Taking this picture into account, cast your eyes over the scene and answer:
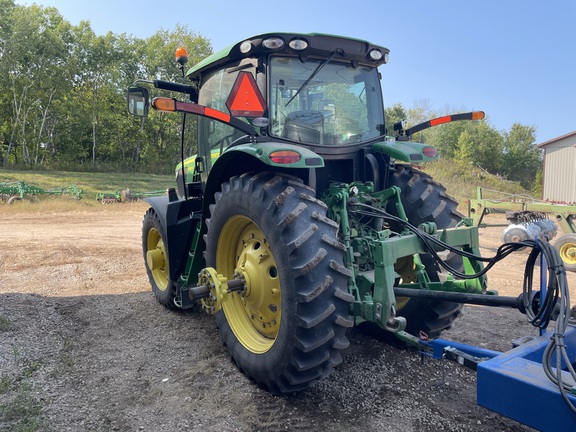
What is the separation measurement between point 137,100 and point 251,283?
79.4 inches

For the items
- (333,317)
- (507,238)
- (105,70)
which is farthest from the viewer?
(105,70)

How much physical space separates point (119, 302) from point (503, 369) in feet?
14.6

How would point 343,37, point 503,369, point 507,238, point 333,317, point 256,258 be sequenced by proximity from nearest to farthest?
point 503,369 → point 333,317 → point 256,258 → point 343,37 → point 507,238

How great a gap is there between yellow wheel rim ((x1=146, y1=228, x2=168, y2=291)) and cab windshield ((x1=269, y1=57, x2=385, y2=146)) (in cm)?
223

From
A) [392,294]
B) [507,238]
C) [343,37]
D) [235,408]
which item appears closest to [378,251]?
[392,294]

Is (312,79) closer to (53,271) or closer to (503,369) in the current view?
(503,369)

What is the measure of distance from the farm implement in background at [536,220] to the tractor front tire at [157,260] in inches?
235

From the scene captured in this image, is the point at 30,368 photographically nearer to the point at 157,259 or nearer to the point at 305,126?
the point at 157,259

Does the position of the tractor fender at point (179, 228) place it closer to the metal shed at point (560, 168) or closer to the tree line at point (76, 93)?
the metal shed at point (560, 168)

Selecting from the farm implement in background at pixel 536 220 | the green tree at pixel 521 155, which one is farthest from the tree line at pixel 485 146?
the farm implement in background at pixel 536 220

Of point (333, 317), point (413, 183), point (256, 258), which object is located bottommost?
point (333, 317)

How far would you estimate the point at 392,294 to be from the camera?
118 inches

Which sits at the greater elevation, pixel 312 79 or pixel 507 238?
pixel 312 79

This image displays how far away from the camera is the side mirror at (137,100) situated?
165 inches
